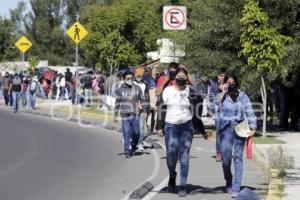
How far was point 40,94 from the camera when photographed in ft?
144

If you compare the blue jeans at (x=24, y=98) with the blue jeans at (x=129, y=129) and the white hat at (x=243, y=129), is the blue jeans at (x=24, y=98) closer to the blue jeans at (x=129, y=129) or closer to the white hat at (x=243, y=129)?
the blue jeans at (x=129, y=129)

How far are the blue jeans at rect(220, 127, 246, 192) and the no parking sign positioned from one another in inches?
355

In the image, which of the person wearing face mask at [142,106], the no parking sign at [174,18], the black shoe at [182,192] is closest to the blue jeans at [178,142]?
the black shoe at [182,192]

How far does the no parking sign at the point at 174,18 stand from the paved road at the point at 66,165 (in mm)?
3440

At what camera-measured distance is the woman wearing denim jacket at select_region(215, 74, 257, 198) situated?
11.0m

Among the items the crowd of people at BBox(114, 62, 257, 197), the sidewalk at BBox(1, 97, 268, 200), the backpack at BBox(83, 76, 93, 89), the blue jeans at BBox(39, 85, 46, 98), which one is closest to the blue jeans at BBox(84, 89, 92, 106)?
the backpack at BBox(83, 76, 93, 89)

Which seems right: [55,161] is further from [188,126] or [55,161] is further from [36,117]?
[36,117]

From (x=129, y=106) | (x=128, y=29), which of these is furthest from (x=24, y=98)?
(x=129, y=106)

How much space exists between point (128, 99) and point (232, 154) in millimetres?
5487

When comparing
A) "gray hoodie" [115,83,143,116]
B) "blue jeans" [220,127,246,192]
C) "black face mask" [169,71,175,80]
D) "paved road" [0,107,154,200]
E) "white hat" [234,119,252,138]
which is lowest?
"paved road" [0,107,154,200]

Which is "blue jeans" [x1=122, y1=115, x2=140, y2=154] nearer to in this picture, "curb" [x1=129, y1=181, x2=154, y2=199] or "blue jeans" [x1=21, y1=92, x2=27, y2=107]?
"curb" [x1=129, y1=181, x2=154, y2=199]

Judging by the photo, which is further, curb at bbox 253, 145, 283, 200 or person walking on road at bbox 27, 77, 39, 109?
person walking on road at bbox 27, 77, 39, 109

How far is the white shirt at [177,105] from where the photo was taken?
11305mm

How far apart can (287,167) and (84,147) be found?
658cm
